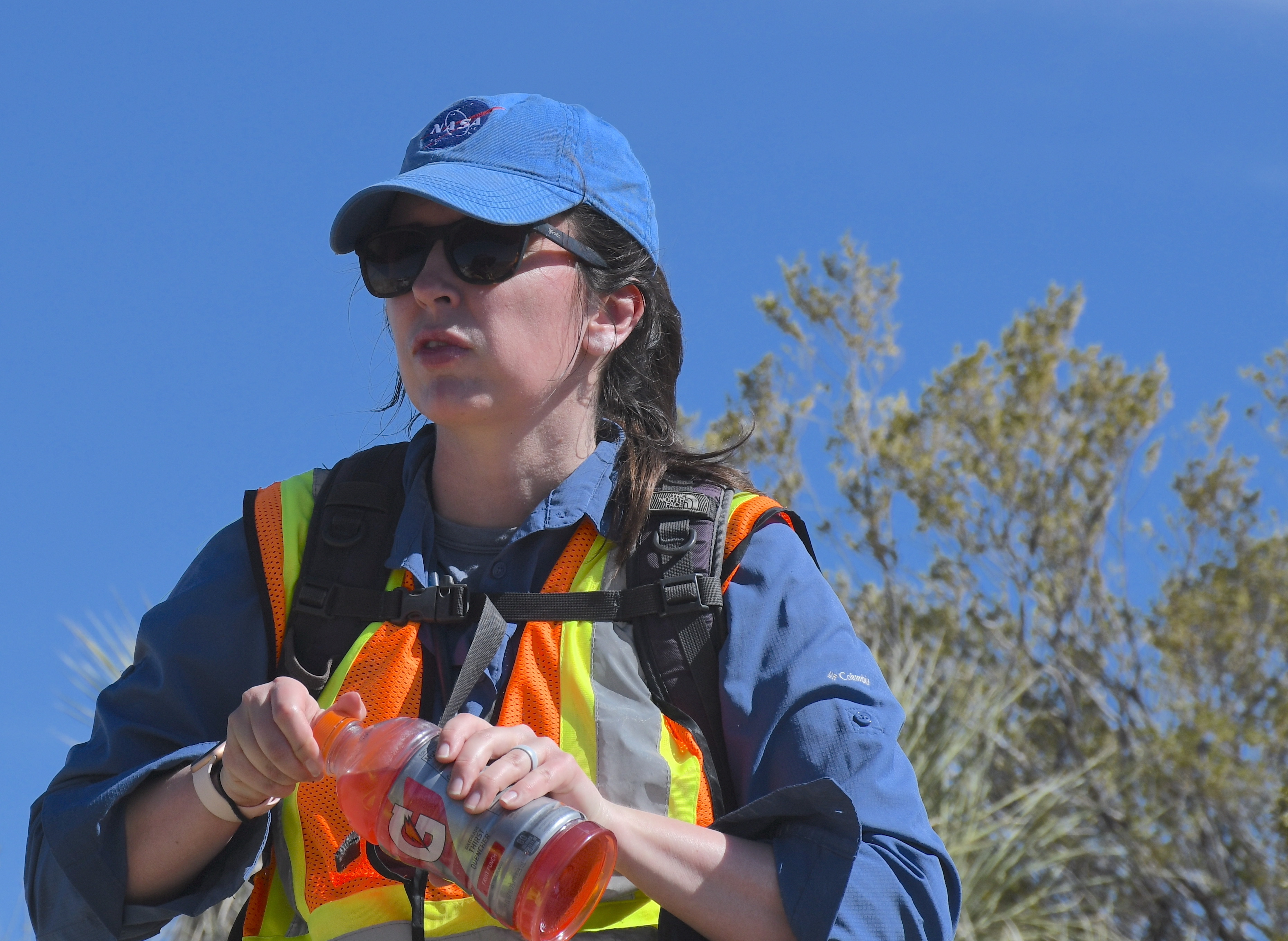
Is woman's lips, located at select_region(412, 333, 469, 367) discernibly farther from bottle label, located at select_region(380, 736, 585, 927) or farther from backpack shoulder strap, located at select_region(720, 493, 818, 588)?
bottle label, located at select_region(380, 736, 585, 927)

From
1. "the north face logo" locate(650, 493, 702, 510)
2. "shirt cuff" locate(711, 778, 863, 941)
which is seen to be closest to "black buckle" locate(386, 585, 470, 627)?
"the north face logo" locate(650, 493, 702, 510)

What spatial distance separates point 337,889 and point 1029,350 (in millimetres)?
9582

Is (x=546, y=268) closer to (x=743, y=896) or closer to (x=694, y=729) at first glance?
(x=694, y=729)

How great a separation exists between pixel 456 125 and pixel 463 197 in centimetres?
33

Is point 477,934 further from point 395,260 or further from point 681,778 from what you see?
point 395,260

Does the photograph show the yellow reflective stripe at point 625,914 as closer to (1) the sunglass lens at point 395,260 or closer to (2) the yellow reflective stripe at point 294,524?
(2) the yellow reflective stripe at point 294,524

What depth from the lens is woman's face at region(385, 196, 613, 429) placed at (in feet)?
8.08

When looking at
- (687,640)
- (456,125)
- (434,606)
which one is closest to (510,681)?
(434,606)

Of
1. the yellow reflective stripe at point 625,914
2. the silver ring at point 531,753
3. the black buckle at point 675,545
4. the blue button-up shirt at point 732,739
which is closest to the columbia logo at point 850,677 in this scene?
the blue button-up shirt at point 732,739

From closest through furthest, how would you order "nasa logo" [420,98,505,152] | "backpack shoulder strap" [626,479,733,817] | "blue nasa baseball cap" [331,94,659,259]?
"backpack shoulder strap" [626,479,733,817], "blue nasa baseball cap" [331,94,659,259], "nasa logo" [420,98,505,152]

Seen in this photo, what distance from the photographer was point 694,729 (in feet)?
7.25

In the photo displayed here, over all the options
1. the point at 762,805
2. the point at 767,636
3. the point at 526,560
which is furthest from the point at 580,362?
the point at 762,805

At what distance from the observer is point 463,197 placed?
2.42 m

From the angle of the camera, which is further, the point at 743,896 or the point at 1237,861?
the point at 1237,861
